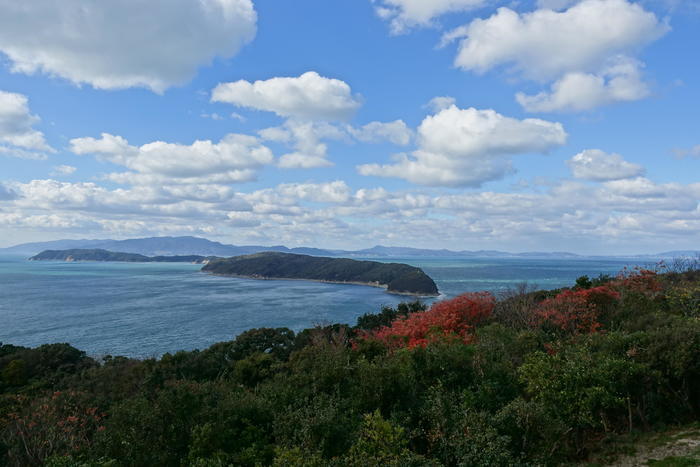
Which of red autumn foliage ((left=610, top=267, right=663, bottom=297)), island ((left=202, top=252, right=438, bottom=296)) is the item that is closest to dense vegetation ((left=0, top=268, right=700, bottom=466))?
red autumn foliage ((left=610, top=267, right=663, bottom=297))

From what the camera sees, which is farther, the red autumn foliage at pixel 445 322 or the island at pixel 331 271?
the island at pixel 331 271

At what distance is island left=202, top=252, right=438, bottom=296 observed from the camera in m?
119

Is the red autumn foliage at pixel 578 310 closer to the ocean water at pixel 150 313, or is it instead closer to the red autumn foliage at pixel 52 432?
the red autumn foliage at pixel 52 432

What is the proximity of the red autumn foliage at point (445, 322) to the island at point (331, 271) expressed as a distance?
279ft

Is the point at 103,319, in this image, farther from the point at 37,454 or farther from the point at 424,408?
the point at 424,408

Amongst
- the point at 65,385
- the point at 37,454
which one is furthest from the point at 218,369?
the point at 37,454

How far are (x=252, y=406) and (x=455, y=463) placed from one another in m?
5.08

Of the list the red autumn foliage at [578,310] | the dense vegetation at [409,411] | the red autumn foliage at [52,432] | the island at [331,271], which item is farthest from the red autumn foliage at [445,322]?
the island at [331,271]

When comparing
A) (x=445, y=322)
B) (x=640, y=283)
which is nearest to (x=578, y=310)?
(x=445, y=322)

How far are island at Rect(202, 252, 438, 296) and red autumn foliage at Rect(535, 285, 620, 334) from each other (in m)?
86.7

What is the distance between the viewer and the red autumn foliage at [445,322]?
70.4 ft

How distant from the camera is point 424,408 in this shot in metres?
10.3

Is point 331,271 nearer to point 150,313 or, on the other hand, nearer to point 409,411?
point 150,313

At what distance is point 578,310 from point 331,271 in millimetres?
140753
